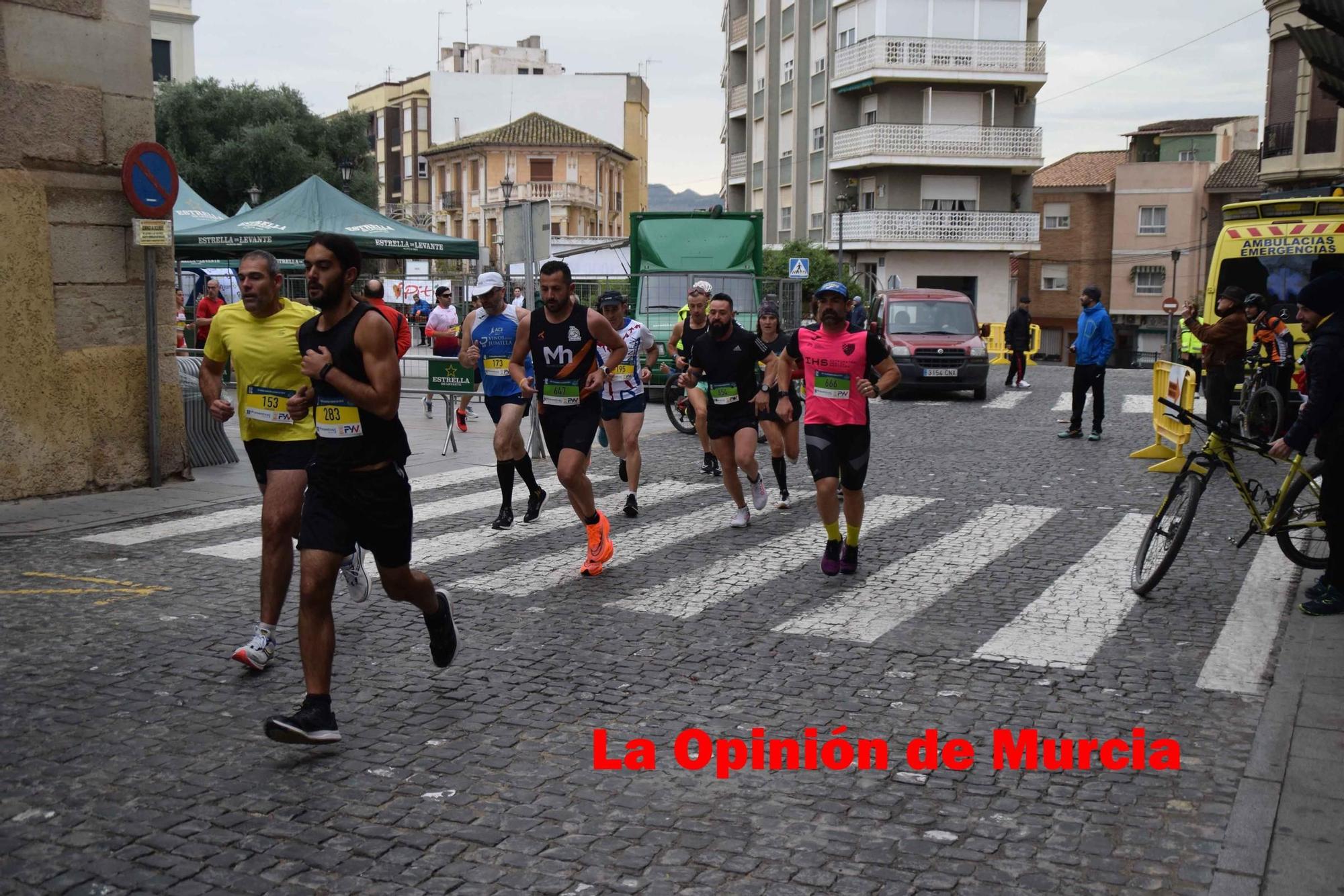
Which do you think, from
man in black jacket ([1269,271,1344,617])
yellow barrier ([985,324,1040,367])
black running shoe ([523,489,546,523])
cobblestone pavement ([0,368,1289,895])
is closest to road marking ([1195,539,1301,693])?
cobblestone pavement ([0,368,1289,895])

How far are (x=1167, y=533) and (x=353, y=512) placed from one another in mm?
4842

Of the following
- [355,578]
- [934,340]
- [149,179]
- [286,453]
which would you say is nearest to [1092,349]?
[934,340]

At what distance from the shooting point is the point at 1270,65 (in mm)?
32562

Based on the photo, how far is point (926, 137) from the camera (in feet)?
162

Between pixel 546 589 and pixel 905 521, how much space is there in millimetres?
3570

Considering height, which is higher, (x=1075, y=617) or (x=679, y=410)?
(x=679, y=410)

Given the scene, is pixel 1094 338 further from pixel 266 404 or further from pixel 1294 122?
pixel 1294 122

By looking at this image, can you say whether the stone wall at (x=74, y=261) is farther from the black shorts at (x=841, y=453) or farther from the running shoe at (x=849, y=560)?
the running shoe at (x=849, y=560)

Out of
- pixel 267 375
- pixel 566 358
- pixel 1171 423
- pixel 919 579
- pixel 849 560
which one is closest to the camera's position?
pixel 267 375

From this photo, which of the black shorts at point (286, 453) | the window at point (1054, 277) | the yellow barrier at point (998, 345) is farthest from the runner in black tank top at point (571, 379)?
the window at point (1054, 277)

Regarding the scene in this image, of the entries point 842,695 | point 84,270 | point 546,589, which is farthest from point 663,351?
point 842,695

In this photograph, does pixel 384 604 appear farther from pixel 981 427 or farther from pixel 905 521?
pixel 981 427

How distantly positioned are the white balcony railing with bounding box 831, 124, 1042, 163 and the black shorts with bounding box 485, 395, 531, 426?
40.8m

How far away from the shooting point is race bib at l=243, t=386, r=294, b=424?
6.15 m
